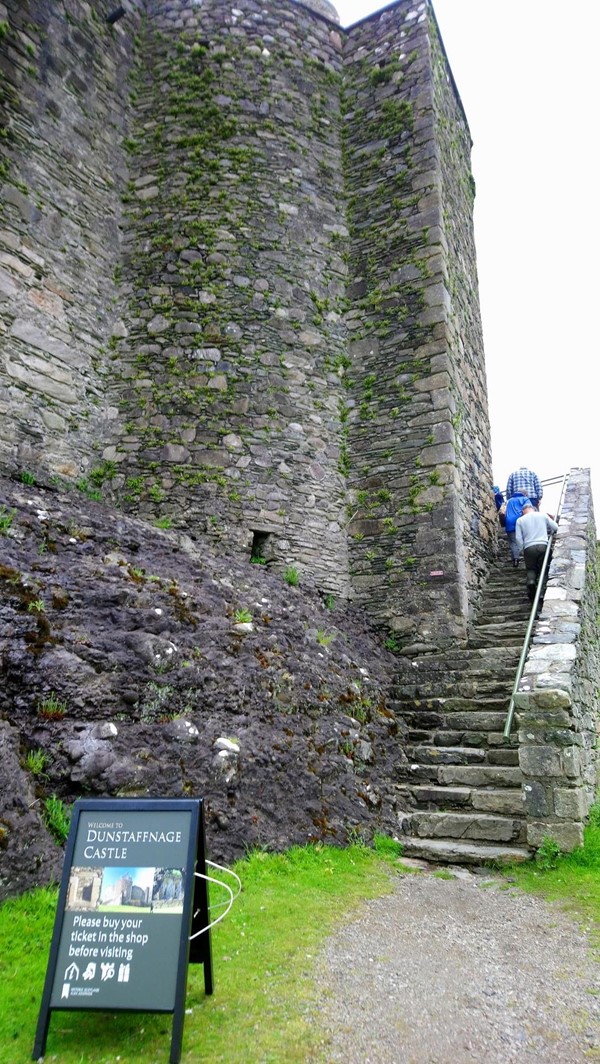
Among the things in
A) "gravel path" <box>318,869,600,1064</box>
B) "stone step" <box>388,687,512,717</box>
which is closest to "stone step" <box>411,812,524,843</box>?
"gravel path" <box>318,869,600,1064</box>

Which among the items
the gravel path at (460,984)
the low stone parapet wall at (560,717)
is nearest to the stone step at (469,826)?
the low stone parapet wall at (560,717)

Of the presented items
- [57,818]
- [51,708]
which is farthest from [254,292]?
[57,818]

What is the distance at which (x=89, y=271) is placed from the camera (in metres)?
9.09

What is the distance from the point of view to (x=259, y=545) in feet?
28.4

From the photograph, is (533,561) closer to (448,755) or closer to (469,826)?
(448,755)

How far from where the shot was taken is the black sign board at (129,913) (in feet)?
8.60

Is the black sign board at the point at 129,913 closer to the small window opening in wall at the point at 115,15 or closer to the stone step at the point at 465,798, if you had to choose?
the stone step at the point at 465,798

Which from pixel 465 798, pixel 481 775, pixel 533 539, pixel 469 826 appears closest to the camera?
pixel 469 826

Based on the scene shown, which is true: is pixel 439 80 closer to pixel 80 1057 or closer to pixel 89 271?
pixel 89 271

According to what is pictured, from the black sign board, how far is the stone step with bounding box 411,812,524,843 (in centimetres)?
310

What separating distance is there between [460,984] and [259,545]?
19.2 ft

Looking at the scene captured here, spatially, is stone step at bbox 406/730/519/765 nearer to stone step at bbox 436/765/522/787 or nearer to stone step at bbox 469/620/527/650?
stone step at bbox 436/765/522/787

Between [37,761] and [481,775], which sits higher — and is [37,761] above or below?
above

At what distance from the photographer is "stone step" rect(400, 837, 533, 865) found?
5.14 meters
